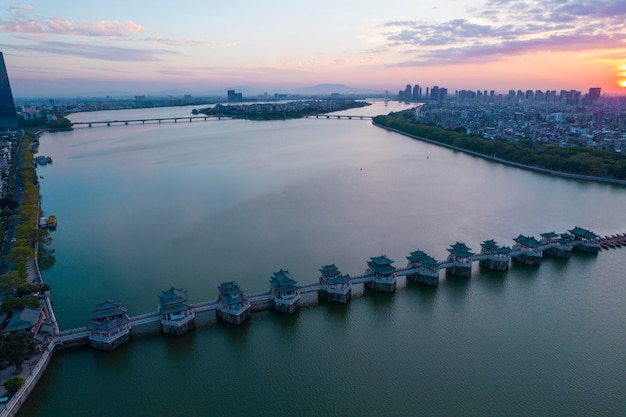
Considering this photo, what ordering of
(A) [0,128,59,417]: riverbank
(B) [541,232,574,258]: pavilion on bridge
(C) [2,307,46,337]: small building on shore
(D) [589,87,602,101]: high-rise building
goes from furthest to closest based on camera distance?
(D) [589,87,602,101]: high-rise building < (B) [541,232,574,258]: pavilion on bridge < (C) [2,307,46,337]: small building on shore < (A) [0,128,59,417]: riverbank

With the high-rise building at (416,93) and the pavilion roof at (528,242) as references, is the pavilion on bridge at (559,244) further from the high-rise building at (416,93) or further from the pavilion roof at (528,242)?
the high-rise building at (416,93)

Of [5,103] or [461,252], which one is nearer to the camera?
[461,252]

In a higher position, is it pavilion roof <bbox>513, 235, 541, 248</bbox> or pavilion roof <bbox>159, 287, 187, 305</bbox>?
pavilion roof <bbox>159, 287, 187, 305</bbox>

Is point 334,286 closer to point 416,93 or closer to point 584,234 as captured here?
point 584,234

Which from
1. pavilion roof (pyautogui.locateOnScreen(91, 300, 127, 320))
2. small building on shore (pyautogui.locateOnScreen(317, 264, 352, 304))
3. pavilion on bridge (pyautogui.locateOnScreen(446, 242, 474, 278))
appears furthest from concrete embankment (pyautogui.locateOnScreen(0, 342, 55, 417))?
pavilion on bridge (pyautogui.locateOnScreen(446, 242, 474, 278))

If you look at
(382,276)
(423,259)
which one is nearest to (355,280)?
(382,276)

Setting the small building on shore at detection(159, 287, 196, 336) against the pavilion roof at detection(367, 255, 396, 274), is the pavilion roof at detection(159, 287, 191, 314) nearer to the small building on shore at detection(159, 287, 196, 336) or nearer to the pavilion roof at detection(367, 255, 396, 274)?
the small building on shore at detection(159, 287, 196, 336)

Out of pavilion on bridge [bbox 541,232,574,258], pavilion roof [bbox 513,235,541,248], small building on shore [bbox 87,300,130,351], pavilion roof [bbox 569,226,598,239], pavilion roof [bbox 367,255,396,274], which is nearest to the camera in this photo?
small building on shore [bbox 87,300,130,351]
